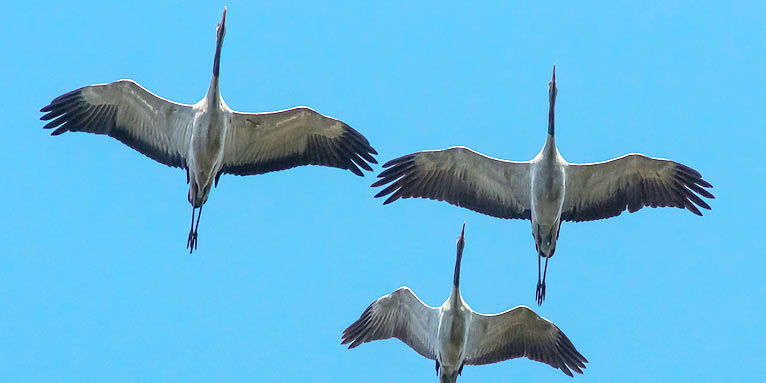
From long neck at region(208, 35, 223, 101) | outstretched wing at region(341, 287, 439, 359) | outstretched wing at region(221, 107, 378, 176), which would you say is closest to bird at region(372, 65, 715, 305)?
outstretched wing at region(221, 107, 378, 176)

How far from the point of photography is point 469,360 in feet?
73.2

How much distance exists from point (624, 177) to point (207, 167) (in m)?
6.82

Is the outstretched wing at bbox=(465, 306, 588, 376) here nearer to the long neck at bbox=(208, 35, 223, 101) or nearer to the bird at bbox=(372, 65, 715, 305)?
the bird at bbox=(372, 65, 715, 305)

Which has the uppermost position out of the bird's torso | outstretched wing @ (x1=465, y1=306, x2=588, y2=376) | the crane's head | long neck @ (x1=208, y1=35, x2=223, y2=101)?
the crane's head

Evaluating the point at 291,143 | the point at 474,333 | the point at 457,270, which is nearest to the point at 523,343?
the point at 474,333

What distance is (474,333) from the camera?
22125 mm

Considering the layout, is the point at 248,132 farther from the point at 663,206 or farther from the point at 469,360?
the point at 663,206

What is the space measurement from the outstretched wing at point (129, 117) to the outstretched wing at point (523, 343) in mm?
5717

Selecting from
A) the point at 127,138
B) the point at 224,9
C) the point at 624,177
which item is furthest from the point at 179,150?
the point at 624,177

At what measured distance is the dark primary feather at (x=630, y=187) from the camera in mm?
21844

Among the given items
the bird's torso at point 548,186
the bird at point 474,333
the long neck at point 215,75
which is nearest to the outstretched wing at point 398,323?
the bird at point 474,333

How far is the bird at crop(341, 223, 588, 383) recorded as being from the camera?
2198 centimetres

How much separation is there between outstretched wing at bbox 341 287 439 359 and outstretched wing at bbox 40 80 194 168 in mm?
3975

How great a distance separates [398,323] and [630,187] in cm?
448
